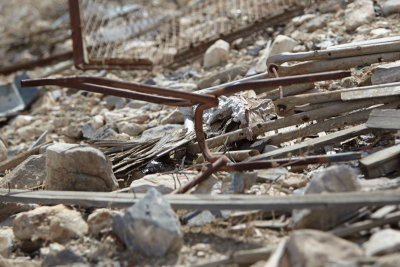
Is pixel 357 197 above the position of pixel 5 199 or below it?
above

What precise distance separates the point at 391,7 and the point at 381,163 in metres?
3.03

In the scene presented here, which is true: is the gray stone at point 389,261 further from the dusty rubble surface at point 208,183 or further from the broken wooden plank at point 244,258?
the broken wooden plank at point 244,258

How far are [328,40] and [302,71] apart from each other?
1550mm

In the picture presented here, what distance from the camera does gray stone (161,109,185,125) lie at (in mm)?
4730

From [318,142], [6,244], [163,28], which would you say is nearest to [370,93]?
[318,142]

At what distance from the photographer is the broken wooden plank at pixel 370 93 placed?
3.50 m

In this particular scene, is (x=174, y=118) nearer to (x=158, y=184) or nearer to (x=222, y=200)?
(x=158, y=184)

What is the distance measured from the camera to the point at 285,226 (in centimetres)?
277

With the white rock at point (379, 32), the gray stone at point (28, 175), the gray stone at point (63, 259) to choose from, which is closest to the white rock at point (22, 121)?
the gray stone at point (28, 175)

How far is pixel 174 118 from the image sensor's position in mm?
4781

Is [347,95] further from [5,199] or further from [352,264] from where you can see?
[5,199]

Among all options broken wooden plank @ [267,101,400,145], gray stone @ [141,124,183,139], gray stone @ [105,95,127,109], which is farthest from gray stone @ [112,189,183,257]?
gray stone @ [105,95,127,109]

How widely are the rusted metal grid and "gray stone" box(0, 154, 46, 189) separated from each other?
7.51 ft

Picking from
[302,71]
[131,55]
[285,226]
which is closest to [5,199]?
[285,226]
